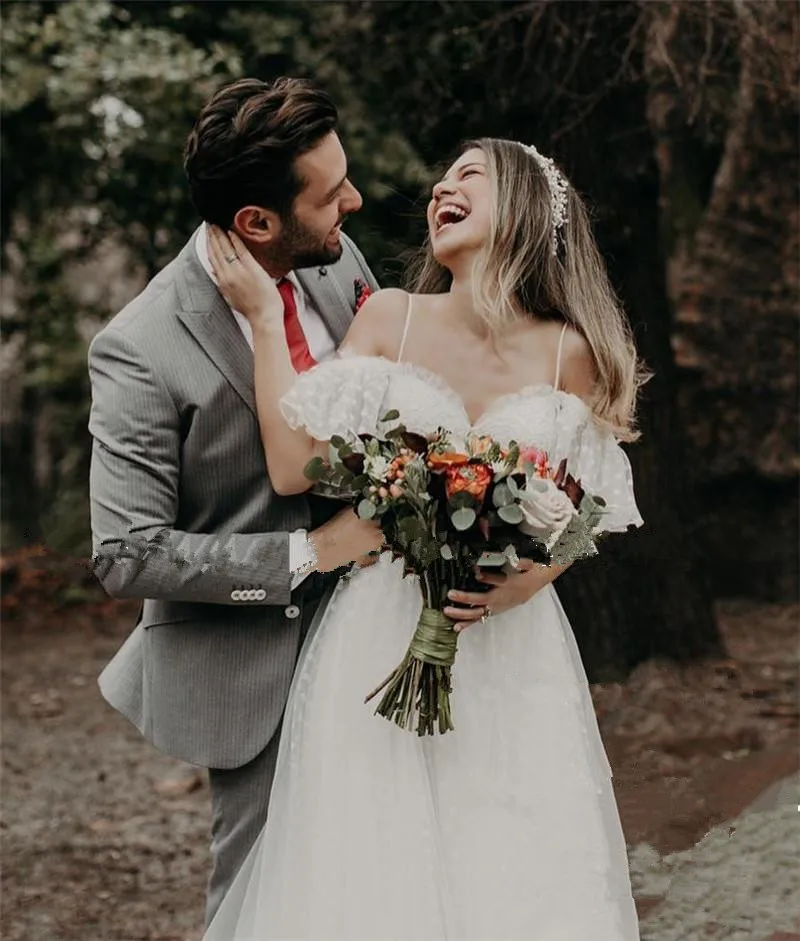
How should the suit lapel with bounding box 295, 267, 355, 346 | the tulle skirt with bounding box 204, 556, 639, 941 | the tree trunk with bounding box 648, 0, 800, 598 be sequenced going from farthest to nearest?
the tree trunk with bounding box 648, 0, 800, 598
the suit lapel with bounding box 295, 267, 355, 346
the tulle skirt with bounding box 204, 556, 639, 941

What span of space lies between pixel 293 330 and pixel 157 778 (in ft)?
10.9

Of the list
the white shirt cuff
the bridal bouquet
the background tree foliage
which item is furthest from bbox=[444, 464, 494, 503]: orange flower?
the background tree foliage

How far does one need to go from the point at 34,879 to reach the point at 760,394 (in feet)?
16.8

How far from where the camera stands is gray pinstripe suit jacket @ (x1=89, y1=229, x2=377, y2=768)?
2.73 metres

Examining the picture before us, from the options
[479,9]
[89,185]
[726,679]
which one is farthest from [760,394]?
[89,185]

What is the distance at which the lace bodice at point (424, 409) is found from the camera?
2764mm

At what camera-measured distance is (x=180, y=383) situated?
109 inches

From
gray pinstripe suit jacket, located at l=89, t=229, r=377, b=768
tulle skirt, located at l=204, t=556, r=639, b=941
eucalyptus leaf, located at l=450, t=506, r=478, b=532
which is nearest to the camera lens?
eucalyptus leaf, located at l=450, t=506, r=478, b=532

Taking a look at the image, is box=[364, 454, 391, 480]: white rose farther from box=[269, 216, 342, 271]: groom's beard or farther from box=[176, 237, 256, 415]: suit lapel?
box=[269, 216, 342, 271]: groom's beard

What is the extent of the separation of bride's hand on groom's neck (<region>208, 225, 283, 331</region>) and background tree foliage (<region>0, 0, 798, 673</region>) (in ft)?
6.54

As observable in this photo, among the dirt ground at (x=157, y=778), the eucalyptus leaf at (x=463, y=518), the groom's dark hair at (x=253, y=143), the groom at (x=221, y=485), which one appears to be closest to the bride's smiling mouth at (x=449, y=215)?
the groom at (x=221, y=485)

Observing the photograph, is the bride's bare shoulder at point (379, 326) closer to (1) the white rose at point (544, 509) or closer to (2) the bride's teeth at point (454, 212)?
(2) the bride's teeth at point (454, 212)

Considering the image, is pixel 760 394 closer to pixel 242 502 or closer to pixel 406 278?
pixel 406 278

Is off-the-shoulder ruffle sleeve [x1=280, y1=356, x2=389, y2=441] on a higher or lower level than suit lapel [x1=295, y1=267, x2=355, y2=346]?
lower
